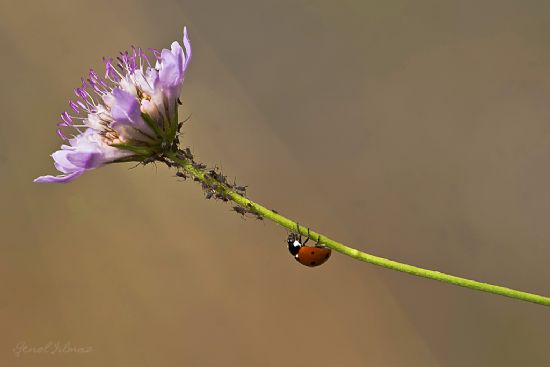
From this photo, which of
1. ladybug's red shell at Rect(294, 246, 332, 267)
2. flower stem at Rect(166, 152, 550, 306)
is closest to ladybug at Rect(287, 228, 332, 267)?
ladybug's red shell at Rect(294, 246, 332, 267)

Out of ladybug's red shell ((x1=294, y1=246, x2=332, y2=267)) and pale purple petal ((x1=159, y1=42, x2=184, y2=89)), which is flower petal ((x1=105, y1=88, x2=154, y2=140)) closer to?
pale purple petal ((x1=159, y1=42, x2=184, y2=89))

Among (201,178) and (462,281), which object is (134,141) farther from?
(462,281)

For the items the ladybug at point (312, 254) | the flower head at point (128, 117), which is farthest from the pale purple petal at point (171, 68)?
the ladybug at point (312, 254)

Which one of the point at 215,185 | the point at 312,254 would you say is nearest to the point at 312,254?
Result: the point at 312,254

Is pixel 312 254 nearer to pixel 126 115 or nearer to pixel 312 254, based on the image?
pixel 312 254

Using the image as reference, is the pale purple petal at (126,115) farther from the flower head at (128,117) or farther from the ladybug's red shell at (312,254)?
the ladybug's red shell at (312,254)

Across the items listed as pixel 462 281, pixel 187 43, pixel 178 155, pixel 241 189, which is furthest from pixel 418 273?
pixel 187 43

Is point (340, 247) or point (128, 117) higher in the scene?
point (128, 117)
